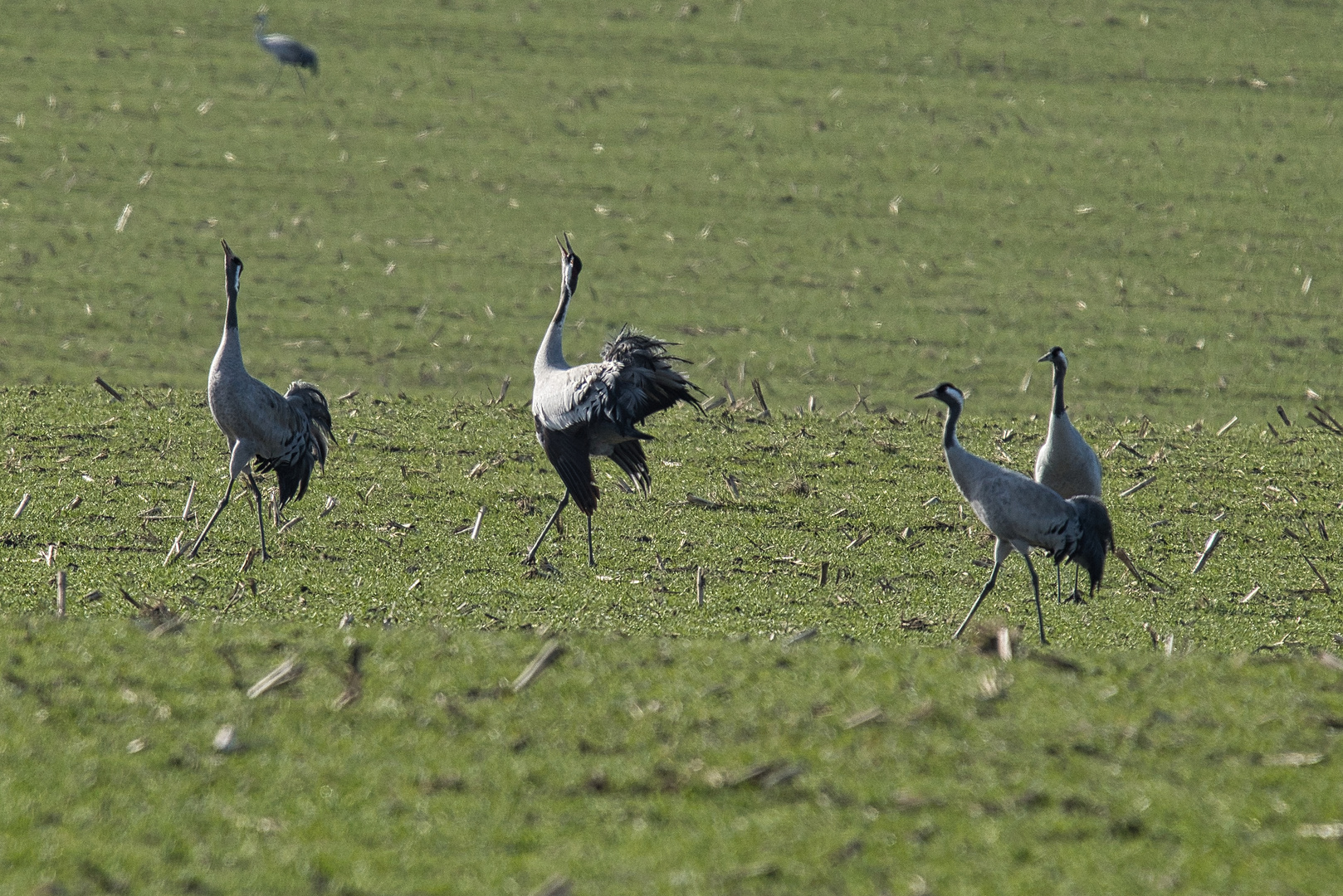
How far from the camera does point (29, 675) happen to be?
8109 millimetres

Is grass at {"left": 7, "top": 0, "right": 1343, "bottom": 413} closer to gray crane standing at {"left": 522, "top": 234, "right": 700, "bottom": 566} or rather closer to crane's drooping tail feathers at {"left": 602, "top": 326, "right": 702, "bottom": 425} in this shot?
gray crane standing at {"left": 522, "top": 234, "right": 700, "bottom": 566}

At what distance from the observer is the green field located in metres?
6.68

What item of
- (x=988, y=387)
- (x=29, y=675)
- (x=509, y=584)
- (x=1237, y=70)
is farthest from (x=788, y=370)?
(x=1237, y=70)

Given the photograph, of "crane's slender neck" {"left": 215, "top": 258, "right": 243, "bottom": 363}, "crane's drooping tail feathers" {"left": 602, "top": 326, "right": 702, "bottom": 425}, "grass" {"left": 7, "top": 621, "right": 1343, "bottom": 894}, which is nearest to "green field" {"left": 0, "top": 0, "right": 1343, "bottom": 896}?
"grass" {"left": 7, "top": 621, "right": 1343, "bottom": 894}

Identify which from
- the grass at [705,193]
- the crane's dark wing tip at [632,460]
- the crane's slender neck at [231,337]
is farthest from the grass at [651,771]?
the grass at [705,193]

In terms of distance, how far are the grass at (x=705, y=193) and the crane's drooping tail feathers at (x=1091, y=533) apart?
34.8 feet

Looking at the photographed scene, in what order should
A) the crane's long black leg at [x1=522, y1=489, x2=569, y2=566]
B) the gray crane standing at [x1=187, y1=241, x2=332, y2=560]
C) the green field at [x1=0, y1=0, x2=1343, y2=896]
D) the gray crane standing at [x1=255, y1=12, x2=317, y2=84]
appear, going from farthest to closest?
the gray crane standing at [x1=255, y1=12, x2=317, y2=84], the gray crane standing at [x1=187, y1=241, x2=332, y2=560], the crane's long black leg at [x1=522, y1=489, x2=569, y2=566], the green field at [x1=0, y1=0, x2=1343, y2=896]

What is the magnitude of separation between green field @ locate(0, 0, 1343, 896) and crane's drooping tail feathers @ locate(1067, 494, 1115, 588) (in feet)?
1.70

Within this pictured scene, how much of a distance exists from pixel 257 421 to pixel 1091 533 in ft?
24.9

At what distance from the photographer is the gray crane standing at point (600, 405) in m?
13.9

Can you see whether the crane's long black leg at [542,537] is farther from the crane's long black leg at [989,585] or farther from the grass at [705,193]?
the grass at [705,193]

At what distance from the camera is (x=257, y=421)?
14008 mm

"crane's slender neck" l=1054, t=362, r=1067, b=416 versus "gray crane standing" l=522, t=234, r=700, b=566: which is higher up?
"crane's slender neck" l=1054, t=362, r=1067, b=416

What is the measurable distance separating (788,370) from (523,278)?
6266 millimetres
